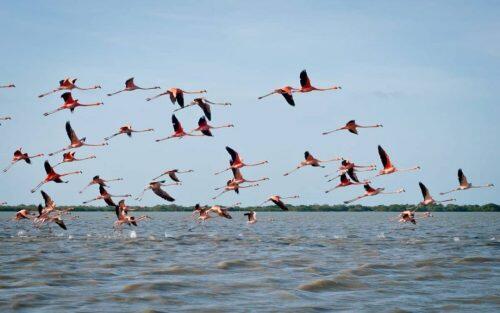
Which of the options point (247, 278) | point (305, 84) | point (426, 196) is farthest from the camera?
point (426, 196)

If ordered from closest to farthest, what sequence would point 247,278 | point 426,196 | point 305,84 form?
point 247,278 → point 305,84 → point 426,196

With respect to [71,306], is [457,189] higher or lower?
higher

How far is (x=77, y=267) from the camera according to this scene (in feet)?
85.3

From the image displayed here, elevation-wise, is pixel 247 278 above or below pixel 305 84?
below

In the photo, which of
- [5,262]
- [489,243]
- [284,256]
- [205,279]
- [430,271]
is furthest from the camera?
[489,243]

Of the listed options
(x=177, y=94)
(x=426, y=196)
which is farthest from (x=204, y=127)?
(x=426, y=196)

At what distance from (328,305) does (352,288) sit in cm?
305

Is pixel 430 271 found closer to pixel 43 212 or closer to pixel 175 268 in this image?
pixel 175 268

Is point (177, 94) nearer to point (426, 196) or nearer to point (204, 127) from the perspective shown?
point (204, 127)

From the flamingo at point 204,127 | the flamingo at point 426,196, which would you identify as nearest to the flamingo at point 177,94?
the flamingo at point 204,127

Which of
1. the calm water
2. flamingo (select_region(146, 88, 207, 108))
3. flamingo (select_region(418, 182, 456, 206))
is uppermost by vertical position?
flamingo (select_region(146, 88, 207, 108))

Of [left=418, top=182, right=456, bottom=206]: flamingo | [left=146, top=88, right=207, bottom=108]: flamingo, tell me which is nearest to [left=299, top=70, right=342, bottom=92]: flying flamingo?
[left=146, top=88, right=207, bottom=108]: flamingo

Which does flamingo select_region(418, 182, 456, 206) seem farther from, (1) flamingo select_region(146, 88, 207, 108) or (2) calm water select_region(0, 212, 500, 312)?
(1) flamingo select_region(146, 88, 207, 108)

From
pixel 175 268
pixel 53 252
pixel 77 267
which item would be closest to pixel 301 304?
pixel 175 268
